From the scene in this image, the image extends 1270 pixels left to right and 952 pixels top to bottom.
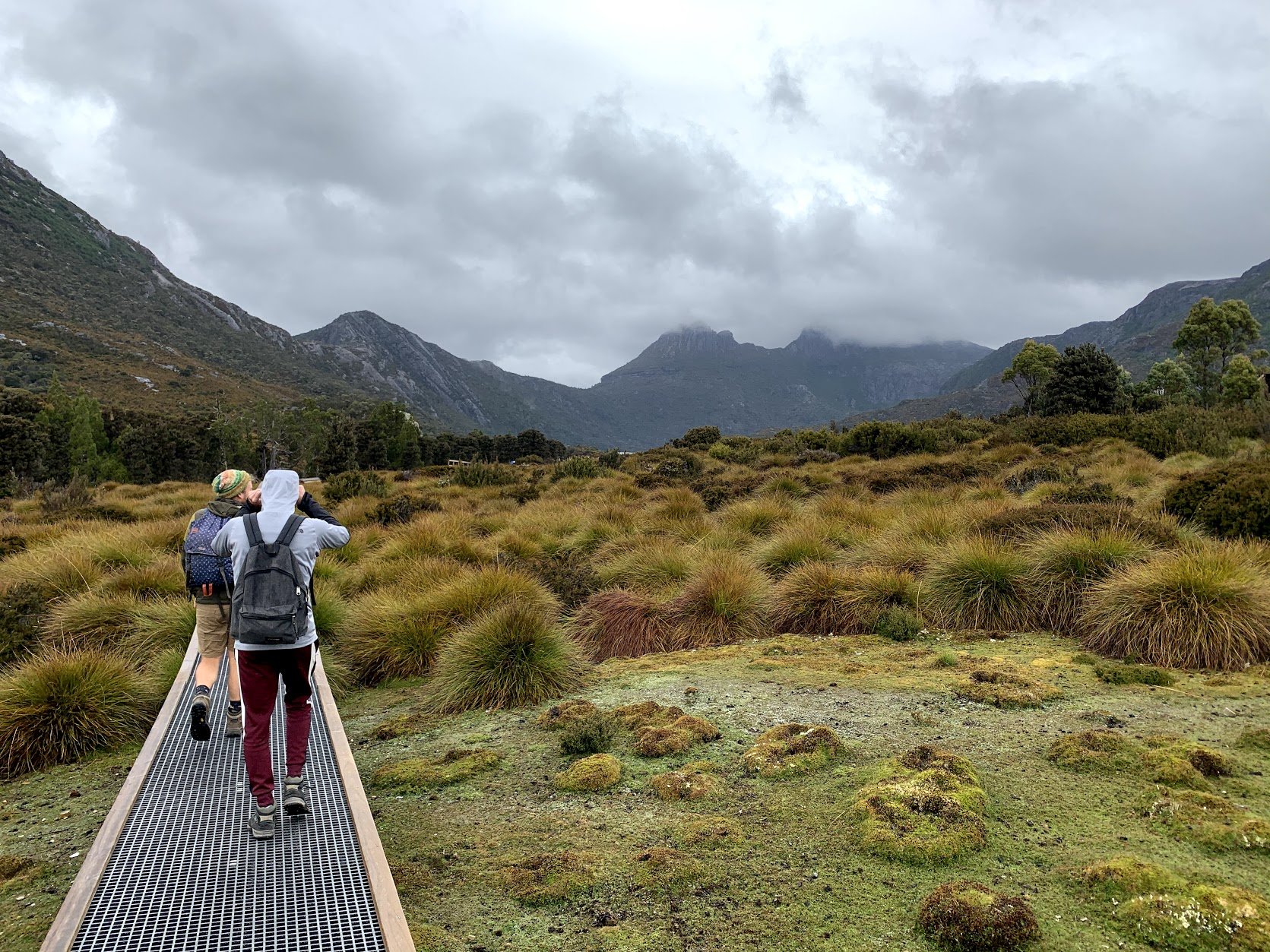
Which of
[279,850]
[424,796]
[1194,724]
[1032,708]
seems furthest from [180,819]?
[1194,724]

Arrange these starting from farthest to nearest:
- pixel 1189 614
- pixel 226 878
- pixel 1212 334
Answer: pixel 1212 334, pixel 1189 614, pixel 226 878

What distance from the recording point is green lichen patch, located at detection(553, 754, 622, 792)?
430 cm

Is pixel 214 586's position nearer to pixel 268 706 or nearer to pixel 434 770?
pixel 268 706

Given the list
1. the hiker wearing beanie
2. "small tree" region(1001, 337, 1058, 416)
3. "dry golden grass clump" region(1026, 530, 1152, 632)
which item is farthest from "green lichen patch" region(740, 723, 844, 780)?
"small tree" region(1001, 337, 1058, 416)

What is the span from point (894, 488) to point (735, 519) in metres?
5.47

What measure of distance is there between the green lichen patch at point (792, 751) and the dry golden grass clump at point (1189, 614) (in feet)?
11.4

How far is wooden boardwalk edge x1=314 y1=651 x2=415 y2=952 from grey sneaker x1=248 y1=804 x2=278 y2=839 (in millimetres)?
355

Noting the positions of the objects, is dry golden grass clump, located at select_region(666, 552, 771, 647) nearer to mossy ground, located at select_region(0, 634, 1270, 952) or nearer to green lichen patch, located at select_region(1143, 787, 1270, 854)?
mossy ground, located at select_region(0, 634, 1270, 952)

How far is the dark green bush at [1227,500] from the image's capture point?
852 cm

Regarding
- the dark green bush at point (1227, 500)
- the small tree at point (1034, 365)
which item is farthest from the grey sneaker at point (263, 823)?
the small tree at point (1034, 365)

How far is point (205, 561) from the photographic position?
4.92 m

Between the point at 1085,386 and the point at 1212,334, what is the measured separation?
→ 27.6ft

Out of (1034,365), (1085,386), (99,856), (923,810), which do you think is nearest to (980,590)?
(923,810)

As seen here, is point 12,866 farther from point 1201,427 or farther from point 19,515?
point 1201,427
